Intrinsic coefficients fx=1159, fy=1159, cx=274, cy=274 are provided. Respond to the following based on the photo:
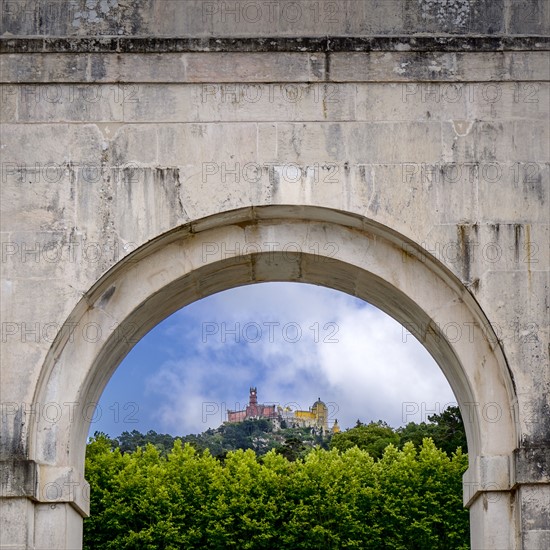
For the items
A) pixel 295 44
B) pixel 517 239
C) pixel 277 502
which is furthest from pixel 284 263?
pixel 277 502

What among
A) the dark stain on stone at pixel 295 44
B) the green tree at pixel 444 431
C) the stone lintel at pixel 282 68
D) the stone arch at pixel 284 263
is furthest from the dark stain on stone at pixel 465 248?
the green tree at pixel 444 431

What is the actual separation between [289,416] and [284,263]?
7097 centimetres

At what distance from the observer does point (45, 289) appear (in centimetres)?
1312

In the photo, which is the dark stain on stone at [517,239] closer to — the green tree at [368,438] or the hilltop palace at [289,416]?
the green tree at [368,438]

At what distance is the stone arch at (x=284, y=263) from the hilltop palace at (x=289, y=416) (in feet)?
198

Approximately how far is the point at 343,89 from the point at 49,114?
345cm

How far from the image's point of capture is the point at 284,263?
14.4 m

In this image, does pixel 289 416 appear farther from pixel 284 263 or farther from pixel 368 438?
pixel 284 263

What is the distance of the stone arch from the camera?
42.8 feet

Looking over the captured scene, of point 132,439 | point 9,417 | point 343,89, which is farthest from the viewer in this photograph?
point 132,439

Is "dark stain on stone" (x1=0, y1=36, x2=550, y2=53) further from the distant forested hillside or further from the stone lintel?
the distant forested hillside

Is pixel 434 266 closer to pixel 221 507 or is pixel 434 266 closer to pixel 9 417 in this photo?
pixel 9 417

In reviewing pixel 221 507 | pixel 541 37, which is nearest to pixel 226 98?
pixel 541 37

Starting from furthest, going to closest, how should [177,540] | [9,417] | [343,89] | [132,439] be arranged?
[132,439] → [177,540] → [343,89] → [9,417]
